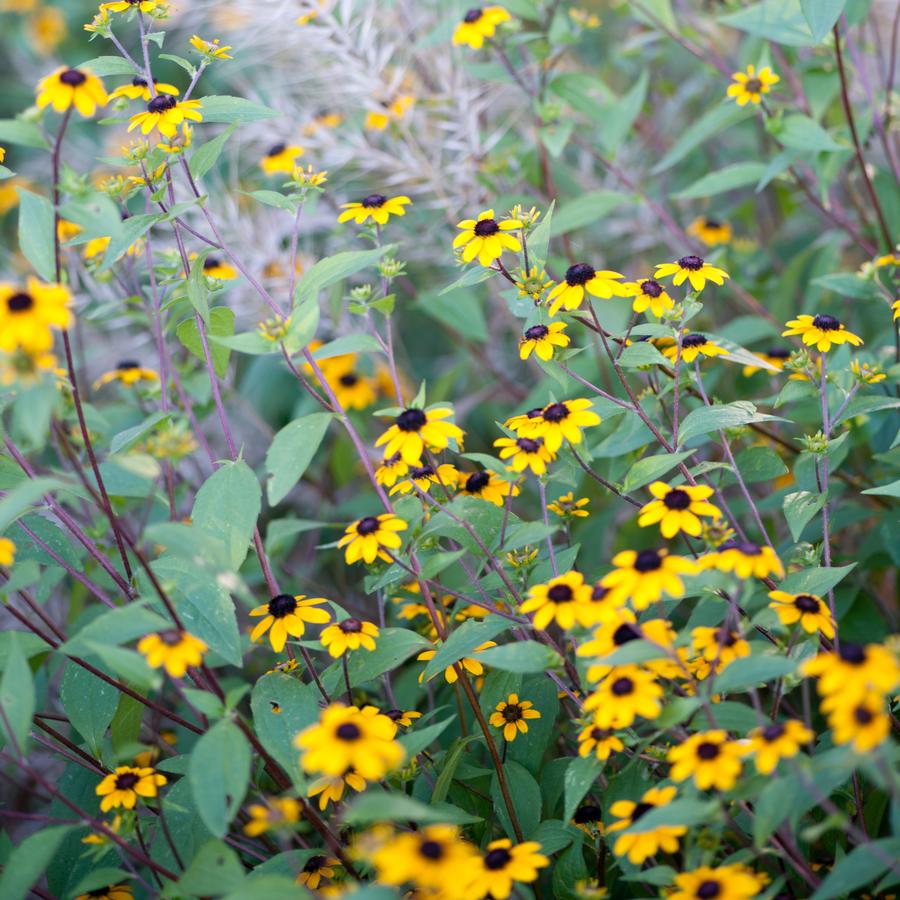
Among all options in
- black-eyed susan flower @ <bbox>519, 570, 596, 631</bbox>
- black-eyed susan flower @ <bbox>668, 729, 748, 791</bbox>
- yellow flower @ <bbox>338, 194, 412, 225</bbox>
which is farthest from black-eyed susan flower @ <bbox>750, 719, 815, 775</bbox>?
yellow flower @ <bbox>338, 194, 412, 225</bbox>

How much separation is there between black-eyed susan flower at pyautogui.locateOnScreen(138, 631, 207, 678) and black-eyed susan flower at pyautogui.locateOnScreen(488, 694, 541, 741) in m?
0.50

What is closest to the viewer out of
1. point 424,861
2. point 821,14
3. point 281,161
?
point 424,861

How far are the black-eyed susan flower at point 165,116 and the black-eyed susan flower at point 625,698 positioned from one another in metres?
0.99

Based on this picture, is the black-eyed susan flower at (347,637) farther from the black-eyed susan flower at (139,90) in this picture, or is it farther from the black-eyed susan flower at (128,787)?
the black-eyed susan flower at (139,90)

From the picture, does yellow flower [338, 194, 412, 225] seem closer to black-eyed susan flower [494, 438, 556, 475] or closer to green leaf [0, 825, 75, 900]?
black-eyed susan flower [494, 438, 556, 475]

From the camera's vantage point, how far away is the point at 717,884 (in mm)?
1039

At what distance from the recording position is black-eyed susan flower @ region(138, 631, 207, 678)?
112 centimetres

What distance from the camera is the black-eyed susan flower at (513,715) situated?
145cm

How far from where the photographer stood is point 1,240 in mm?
4016

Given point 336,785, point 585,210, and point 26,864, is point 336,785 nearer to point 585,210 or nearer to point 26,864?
point 26,864

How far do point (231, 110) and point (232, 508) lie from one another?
0.61 metres

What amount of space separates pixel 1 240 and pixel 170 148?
2955 millimetres

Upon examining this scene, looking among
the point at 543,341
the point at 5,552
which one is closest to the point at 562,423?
the point at 543,341

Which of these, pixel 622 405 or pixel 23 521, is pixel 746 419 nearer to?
pixel 622 405
